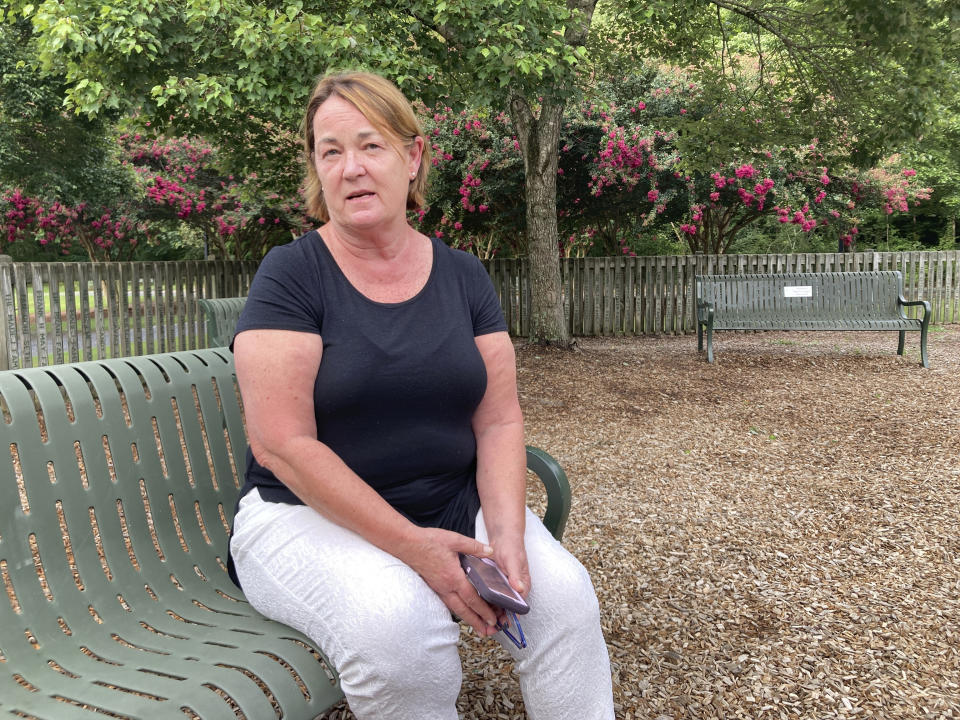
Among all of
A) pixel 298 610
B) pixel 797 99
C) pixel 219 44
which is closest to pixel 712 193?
pixel 797 99

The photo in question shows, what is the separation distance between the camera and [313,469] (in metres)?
1.69

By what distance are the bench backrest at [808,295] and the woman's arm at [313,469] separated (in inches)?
350

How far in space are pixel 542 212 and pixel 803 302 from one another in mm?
3522

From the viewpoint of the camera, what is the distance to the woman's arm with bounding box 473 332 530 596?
1906mm

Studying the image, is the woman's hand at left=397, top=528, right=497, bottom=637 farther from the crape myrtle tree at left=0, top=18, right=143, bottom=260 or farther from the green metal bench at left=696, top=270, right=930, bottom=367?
the green metal bench at left=696, top=270, right=930, bottom=367

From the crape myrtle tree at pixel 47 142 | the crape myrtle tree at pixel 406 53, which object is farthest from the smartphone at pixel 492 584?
the crape myrtle tree at pixel 47 142

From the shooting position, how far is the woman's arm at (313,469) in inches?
65.7

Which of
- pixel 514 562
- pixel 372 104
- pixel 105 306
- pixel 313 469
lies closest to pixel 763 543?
pixel 514 562

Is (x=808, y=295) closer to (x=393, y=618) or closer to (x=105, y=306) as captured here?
(x=105, y=306)

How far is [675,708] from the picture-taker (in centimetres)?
241

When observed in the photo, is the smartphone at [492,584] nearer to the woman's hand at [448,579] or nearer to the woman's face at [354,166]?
the woman's hand at [448,579]

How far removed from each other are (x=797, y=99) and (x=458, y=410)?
9.36 meters

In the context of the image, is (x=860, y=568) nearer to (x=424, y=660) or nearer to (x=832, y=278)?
(x=424, y=660)

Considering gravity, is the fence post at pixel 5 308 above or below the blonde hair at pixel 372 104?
below
